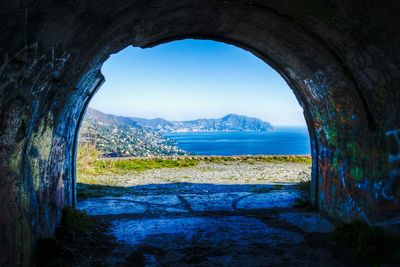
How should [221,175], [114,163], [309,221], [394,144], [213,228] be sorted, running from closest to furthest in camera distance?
[394,144]
[213,228]
[309,221]
[221,175]
[114,163]

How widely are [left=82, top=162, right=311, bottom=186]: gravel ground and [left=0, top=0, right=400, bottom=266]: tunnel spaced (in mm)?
4704

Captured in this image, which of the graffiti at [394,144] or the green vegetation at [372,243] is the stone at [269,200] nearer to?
the green vegetation at [372,243]

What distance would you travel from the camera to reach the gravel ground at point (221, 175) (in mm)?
11445

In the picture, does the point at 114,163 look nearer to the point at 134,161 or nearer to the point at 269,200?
the point at 134,161

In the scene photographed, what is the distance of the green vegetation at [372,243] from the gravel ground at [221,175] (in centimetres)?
589

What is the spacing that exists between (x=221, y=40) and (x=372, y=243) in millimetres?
3985

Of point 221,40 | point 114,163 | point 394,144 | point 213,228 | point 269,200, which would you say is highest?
point 221,40

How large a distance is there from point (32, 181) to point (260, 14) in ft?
11.2

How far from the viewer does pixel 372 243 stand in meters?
4.64

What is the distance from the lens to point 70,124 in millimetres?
5832

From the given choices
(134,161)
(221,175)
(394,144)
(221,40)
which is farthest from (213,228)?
(134,161)

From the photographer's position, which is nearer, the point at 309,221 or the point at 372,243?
the point at 372,243

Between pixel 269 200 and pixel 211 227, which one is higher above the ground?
pixel 269 200

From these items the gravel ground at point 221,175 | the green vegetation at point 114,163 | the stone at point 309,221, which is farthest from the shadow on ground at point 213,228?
the green vegetation at point 114,163
